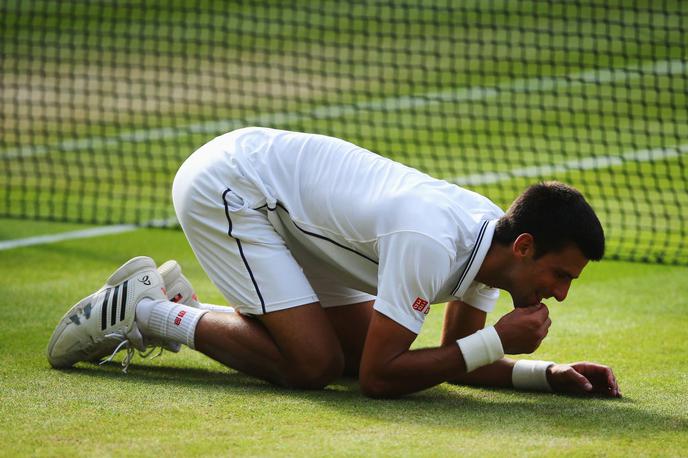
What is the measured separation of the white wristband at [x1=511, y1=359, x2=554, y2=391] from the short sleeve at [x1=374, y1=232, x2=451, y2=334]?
22.5 inches

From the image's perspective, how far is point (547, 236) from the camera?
397 cm

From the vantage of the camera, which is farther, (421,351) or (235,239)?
(235,239)

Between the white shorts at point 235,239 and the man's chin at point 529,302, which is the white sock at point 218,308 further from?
the man's chin at point 529,302

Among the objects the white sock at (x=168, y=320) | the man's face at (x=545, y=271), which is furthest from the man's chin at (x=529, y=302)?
the white sock at (x=168, y=320)

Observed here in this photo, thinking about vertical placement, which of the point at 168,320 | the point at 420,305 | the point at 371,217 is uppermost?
the point at 371,217

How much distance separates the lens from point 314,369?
4.34m

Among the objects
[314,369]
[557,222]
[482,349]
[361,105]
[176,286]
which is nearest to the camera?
[557,222]

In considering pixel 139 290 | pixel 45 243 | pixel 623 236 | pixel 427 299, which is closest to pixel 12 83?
pixel 45 243

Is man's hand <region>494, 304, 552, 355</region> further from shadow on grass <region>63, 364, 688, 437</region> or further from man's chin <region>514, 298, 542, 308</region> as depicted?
shadow on grass <region>63, 364, 688, 437</region>

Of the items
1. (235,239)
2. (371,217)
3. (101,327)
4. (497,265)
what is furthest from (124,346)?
(497,265)

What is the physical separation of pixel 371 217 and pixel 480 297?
0.60 m

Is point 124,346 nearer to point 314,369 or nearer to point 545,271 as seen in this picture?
point 314,369

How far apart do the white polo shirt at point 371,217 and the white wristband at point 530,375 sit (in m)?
0.26

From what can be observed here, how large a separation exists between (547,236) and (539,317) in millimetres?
289
